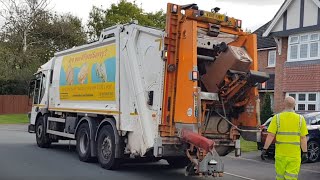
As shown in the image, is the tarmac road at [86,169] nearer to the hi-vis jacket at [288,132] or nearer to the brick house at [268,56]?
the hi-vis jacket at [288,132]

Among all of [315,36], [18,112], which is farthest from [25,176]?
[18,112]

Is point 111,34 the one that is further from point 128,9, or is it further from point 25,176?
point 128,9

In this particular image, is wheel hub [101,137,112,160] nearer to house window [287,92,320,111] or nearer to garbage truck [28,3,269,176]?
garbage truck [28,3,269,176]

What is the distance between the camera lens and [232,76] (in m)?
9.08

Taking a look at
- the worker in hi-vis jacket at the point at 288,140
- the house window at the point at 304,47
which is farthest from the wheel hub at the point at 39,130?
the house window at the point at 304,47

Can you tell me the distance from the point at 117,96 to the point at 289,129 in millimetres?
4676

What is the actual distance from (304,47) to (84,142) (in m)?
15.6

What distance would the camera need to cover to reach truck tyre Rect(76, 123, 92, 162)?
11.8 metres

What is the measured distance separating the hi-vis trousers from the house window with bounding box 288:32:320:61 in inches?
697

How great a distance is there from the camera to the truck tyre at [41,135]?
49.7 feet

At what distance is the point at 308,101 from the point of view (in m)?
23.8

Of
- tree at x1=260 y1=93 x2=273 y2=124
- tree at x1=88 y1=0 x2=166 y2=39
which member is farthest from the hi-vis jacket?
tree at x1=88 y1=0 x2=166 y2=39

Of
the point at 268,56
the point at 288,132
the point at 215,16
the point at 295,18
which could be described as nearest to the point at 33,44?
the point at 268,56

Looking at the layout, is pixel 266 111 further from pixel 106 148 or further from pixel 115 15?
pixel 115 15
